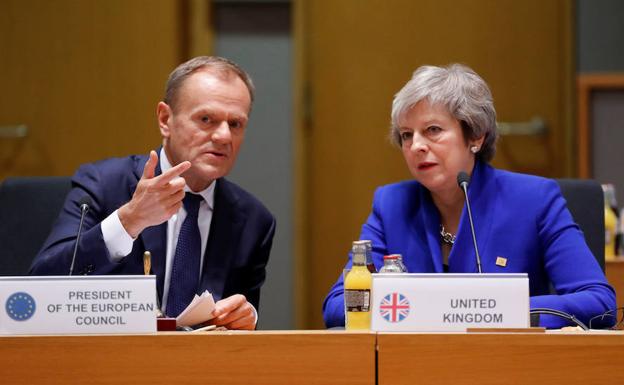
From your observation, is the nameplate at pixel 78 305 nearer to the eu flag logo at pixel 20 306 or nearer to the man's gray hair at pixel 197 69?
the eu flag logo at pixel 20 306

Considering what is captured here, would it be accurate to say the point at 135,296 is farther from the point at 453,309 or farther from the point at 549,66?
the point at 549,66

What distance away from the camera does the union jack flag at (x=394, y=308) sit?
1.88 meters

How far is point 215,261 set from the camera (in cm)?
282

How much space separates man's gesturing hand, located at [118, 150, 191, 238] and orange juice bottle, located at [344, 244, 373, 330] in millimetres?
508

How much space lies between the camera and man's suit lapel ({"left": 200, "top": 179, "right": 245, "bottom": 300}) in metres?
2.79

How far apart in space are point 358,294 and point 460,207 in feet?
2.71

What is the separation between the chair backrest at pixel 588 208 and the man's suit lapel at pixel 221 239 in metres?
1.06

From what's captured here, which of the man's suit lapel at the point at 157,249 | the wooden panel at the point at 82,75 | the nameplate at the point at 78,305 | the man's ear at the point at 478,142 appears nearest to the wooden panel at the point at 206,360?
the nameplate at the point at 78,305

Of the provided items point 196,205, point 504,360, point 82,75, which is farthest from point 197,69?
point 82,75

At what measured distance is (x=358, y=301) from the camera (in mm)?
2170

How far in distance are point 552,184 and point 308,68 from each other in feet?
7.63

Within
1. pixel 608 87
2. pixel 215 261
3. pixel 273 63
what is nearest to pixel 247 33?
pixel 273 63

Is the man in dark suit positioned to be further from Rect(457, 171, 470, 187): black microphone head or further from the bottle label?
Rect(457, 171, 470, 187): black microphone head

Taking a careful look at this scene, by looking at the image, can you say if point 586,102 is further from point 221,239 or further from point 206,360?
point 206,360
